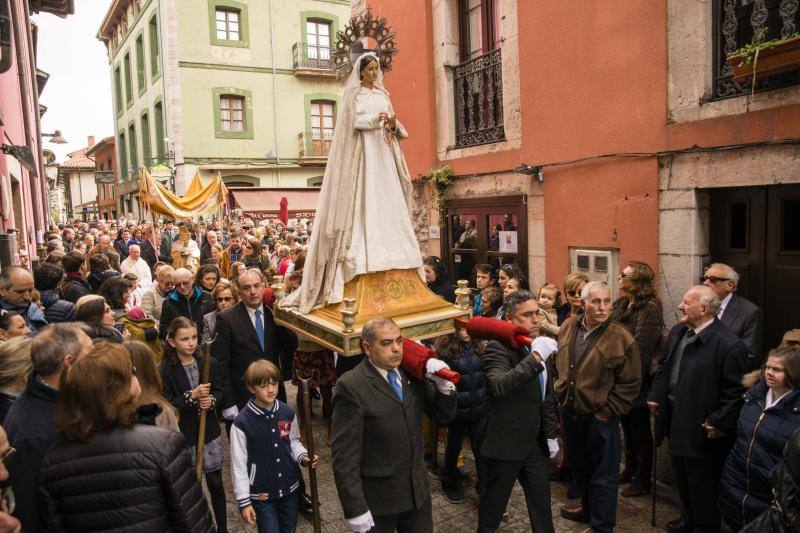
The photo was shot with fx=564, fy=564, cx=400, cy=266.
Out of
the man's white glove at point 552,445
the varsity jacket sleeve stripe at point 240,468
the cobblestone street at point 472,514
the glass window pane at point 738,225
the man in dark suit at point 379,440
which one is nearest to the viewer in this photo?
the man in dark suit at point 379,440

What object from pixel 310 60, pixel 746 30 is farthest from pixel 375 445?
pixel 310 60

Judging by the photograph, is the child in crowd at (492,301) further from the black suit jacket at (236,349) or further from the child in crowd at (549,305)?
the black suit jacket at (236,349)

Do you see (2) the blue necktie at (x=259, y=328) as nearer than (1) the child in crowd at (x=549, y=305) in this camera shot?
Yes

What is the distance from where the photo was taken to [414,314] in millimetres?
4148

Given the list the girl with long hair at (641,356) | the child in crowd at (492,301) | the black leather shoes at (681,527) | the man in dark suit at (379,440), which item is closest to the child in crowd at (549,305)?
the child in crowd at (492,301)

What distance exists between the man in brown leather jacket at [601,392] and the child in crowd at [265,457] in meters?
1.86

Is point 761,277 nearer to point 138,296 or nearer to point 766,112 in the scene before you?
point 766,112

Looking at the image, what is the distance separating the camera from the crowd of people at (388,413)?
2.18 meters

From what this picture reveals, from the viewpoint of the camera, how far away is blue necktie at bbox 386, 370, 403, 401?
3.12 m

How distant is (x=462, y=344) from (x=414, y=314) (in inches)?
27.1

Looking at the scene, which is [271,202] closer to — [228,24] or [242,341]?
[228,24]

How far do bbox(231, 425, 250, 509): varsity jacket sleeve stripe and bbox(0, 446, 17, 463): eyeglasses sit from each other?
3.87 ft

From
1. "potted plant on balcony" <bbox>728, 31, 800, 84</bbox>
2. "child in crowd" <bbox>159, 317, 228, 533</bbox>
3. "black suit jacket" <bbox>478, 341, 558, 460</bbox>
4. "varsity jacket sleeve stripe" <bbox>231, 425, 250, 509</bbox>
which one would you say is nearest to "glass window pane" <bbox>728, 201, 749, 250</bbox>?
"potted plant on balcony" <bbox>728, 31, 800, 84</bbox>

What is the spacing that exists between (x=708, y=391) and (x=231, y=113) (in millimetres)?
22983
